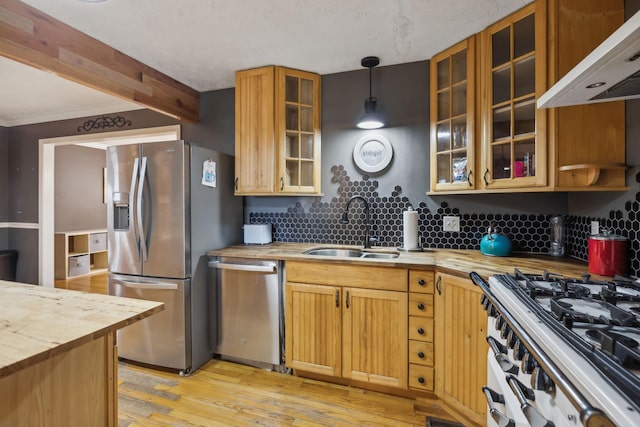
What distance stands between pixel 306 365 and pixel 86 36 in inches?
104

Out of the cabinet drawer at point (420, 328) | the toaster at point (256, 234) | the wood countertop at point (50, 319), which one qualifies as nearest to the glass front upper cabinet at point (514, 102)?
the cabinet drawer at point (420, 328)

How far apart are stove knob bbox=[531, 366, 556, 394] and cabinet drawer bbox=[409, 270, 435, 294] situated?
44.2 inches

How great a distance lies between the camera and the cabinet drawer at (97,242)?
541 cm

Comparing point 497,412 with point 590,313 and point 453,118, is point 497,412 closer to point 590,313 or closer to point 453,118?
point 590,313

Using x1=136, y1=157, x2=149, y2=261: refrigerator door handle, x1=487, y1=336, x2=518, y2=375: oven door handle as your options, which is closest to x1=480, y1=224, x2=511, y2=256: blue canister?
x1=487, y1=336, x2=518, y2=375: oven door handle

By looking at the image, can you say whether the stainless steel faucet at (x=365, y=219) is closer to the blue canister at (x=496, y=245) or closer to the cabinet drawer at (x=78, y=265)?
the blue canister at (x=496, y=245)

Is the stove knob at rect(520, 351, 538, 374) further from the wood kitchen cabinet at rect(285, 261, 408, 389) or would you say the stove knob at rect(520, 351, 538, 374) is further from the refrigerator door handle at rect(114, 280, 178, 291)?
the refrigerator door handle at rect(114, 280, 178, 291)

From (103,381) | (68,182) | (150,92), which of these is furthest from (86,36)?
(68,182)

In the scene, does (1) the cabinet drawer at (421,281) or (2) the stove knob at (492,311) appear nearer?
(2) the stove knob at (492,311)

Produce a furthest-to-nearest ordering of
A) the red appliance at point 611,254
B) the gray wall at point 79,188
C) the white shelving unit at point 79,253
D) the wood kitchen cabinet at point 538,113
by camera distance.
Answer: the gray wall at point 79,188 < the white shelving unit at point 79,253 < the wood kitchen cabinet at point 538,113 < the red appliance at point 611,254

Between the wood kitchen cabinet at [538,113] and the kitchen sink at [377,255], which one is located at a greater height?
the wood kitchen cabinet at [538,113]

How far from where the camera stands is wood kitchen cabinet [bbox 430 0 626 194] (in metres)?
1.59

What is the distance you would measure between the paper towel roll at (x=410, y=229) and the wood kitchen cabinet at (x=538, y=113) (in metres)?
0.36

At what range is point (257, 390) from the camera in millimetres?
2070
